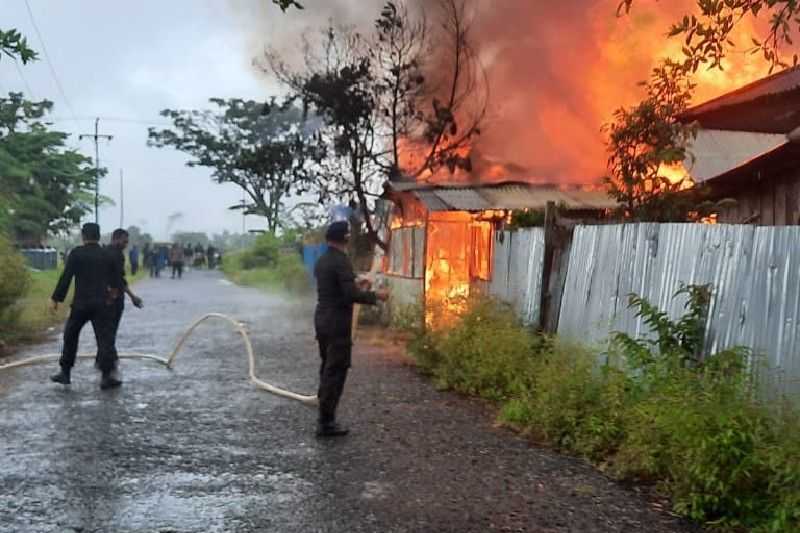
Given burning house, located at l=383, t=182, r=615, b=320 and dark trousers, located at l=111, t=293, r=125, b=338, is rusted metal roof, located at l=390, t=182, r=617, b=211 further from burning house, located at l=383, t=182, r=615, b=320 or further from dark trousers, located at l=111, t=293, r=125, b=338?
dark trousers, located at l=111, t=293, r=125, b=338

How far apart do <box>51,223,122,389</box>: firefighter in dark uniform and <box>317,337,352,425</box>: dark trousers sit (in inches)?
127

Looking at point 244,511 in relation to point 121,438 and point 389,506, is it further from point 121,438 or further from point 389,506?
point 121,438

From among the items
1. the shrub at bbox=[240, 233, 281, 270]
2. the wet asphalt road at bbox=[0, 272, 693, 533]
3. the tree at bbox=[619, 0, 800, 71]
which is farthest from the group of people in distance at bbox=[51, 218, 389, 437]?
the shrub at bbox=[240, 233, 281, 270]

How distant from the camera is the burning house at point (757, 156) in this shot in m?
7.23

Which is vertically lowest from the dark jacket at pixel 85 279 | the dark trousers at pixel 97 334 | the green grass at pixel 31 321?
the green grass at pixel 31 321

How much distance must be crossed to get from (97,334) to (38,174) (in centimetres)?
2702

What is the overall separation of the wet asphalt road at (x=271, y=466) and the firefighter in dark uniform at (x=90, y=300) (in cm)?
32

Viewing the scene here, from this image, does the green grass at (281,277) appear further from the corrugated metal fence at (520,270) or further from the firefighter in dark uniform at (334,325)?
the firefighter in dark uniform at (334,325)

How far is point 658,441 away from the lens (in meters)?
5.04

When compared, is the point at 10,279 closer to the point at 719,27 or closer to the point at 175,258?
the point at 719,27

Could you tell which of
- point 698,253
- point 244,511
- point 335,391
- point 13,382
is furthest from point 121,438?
point 698,253

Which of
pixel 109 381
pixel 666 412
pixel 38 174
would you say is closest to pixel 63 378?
pixel 109 381

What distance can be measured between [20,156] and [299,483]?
1184 inches

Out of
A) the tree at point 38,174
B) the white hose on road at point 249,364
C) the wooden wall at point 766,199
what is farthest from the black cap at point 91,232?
A: the tree at point 38,174
